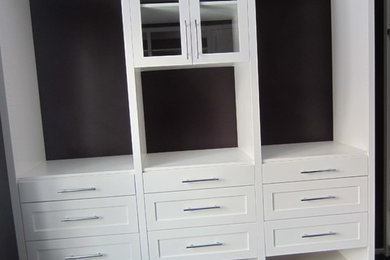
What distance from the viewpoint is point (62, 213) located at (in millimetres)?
1700

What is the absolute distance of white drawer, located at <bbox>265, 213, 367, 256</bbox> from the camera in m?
1.80

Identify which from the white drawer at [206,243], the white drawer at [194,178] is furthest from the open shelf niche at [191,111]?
the white drawer at [206,243]

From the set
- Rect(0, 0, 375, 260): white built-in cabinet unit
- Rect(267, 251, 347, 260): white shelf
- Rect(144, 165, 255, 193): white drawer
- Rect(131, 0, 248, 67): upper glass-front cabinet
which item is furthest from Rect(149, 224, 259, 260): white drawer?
Rect(131, 0, 248, 67): upper glass-front cabinet

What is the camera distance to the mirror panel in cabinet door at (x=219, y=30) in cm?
169

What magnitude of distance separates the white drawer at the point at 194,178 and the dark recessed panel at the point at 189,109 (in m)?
0.43

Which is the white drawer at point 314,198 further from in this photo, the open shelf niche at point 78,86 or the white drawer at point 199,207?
the open shelf niche at point 78,86

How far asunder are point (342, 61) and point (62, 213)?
5.95 ft

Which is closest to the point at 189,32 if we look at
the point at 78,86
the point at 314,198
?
the point at 78,86

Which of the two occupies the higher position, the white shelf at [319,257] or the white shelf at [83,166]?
the white shelf at [83,166]

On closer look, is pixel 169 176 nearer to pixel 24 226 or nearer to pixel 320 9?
pixel 24 226

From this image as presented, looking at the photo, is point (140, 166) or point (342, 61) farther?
point (342, 61)

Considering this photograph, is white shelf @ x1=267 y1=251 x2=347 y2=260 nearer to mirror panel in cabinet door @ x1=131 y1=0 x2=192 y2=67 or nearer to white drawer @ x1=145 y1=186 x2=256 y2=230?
white drawer @ x1=145 y1=186 x2=256 y2=230

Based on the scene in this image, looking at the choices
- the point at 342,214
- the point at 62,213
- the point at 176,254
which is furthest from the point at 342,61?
the point at 62,213

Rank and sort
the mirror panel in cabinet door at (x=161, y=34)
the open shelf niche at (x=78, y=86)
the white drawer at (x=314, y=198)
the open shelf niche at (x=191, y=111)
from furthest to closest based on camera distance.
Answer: the open shelf niche at (x=191, y=111) → the open shelf niche at (x=78, y=86) → the white drawer at (x=314, y=198) → the mirror panel in cabinet door at (x=161, y=34)
